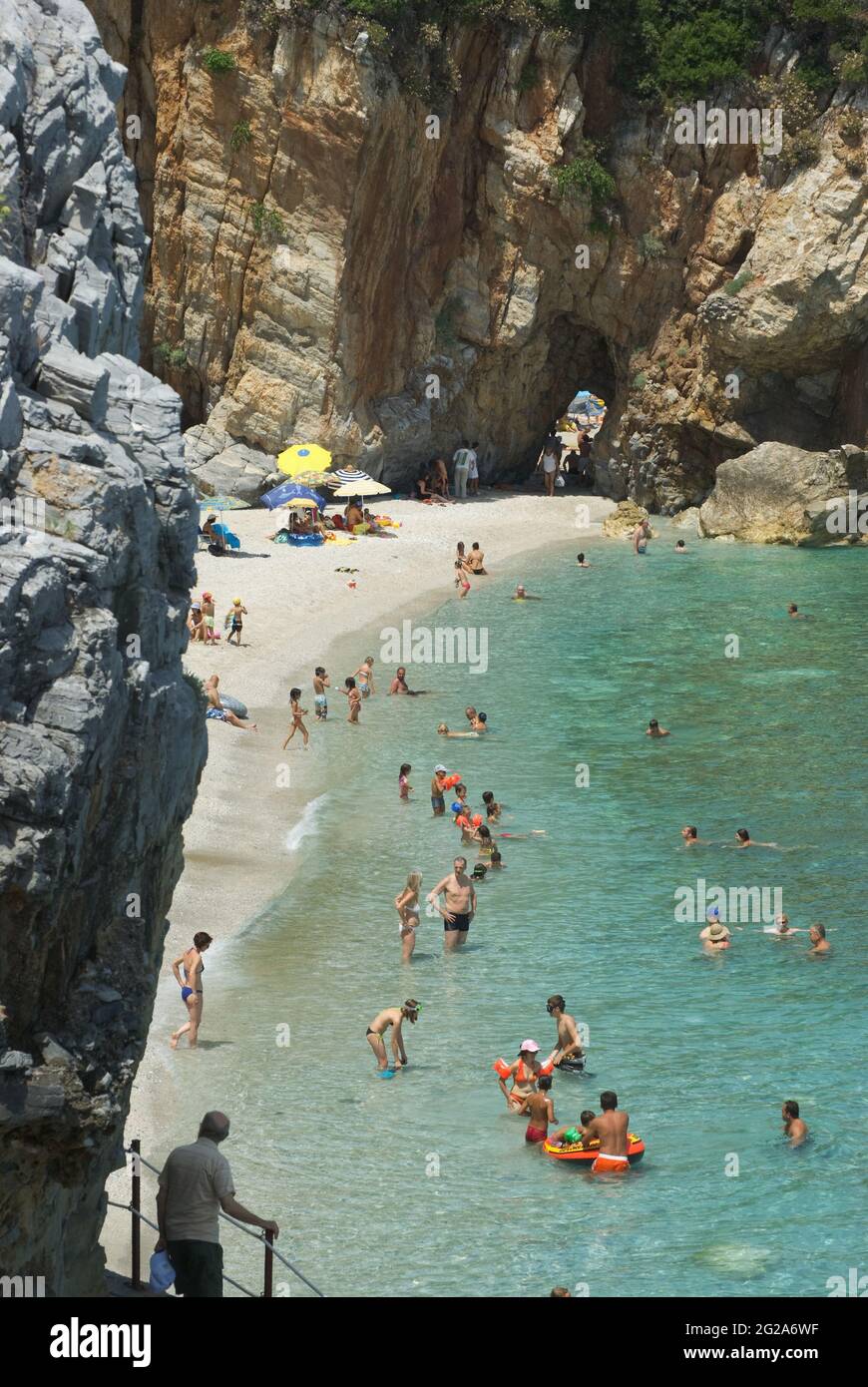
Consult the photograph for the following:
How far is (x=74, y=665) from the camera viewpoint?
33.1 feet

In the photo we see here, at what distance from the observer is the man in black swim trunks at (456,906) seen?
2095 cm

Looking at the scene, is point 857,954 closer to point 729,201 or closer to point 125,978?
point 125,978

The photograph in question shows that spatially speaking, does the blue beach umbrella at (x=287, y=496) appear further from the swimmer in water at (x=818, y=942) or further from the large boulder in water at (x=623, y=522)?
the swimmer in water at (x=818, y=942)

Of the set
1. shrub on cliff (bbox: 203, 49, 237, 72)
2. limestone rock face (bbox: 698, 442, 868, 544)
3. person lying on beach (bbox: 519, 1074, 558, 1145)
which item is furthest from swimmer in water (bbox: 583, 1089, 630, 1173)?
shrub on cliff (bbox: 203, 49, 237, 72)

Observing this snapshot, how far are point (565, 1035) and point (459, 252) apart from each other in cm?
3535

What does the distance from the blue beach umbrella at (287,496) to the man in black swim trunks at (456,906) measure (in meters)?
22.3

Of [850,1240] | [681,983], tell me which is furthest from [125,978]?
[681,983]

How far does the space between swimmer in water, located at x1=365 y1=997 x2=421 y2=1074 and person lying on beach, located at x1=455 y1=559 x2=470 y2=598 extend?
2246cm

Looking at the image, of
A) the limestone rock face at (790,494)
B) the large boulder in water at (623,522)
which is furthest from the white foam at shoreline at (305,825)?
the limestone rock face at (790,494)

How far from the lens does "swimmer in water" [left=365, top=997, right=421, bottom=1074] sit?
1758 centimetres

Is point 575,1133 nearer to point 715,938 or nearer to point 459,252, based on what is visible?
point 715,938

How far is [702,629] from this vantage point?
37.4 meters

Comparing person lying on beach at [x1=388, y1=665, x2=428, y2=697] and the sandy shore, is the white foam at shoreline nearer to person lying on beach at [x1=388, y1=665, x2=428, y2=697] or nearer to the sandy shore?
the sandy shore

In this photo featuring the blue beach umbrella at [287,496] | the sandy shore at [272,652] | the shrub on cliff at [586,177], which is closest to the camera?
the sandy shore at [272,652]
